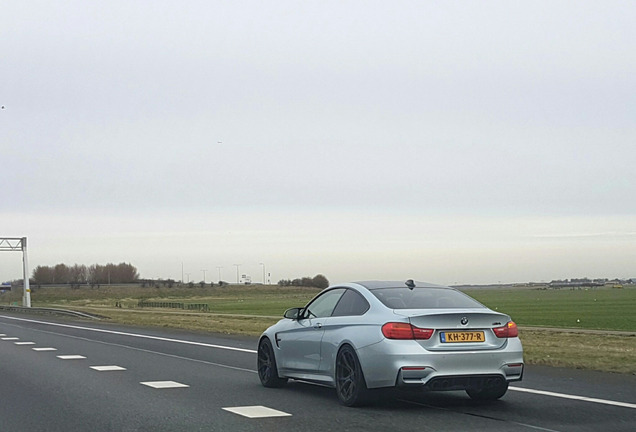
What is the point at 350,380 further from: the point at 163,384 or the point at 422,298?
the point at 163,384

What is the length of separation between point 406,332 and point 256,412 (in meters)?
1.87

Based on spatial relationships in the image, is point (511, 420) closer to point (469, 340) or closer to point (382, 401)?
point (469, 340)

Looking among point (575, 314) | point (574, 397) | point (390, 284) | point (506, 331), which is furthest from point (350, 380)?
point (575, 314)

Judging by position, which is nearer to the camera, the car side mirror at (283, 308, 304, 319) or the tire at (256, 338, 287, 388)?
the car side mirror at (283, 308, 304, 319)

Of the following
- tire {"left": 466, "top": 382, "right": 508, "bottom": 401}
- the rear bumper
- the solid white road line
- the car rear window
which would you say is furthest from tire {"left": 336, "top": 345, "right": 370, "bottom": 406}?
the solid white road line

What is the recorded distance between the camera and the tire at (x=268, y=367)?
13.2 meters

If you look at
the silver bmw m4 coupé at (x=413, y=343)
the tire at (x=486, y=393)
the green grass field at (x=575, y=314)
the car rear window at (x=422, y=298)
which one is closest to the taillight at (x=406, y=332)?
the silver bmw m4 coupé at (x=413, y=343)

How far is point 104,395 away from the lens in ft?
40.2

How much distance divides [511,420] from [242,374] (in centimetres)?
676

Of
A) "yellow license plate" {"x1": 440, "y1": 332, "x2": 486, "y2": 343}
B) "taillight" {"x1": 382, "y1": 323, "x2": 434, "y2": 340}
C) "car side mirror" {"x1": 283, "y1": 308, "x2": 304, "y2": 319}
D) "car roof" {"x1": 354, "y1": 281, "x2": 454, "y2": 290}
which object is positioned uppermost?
"car roof" {"x1": 354, "y1": 281, "x2": 454, "y2": 290}

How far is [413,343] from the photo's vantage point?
33.6ft

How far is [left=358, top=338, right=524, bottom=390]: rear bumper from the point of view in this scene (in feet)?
33.1

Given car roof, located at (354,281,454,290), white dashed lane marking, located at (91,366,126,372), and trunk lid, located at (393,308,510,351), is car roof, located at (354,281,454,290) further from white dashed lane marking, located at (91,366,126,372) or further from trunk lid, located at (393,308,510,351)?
white dashed lane marking, located at (91,366,126,372)

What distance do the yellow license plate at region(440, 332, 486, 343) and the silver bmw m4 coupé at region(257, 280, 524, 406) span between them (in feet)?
0.04
